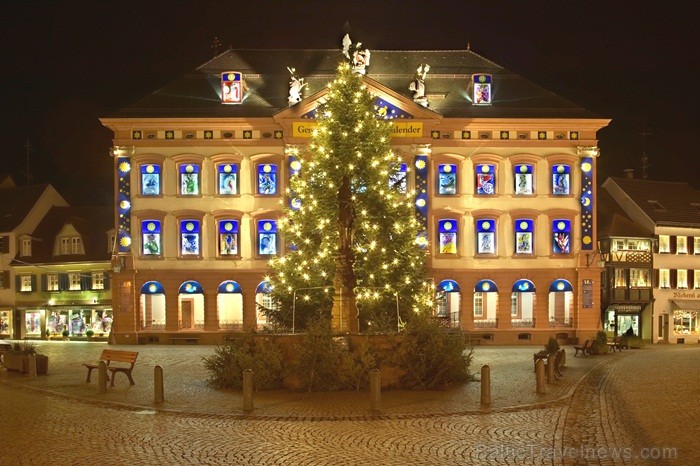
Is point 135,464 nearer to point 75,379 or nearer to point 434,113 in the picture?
point 75,379

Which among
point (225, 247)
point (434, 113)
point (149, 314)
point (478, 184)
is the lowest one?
point (149, 314)

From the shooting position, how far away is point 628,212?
5747 centimetres

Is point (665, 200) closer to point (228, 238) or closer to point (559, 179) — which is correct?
point (559, 179)

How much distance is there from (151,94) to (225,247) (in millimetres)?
9762

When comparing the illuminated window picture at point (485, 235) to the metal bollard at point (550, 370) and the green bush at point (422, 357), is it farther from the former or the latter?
the green bush at point (422, 357)

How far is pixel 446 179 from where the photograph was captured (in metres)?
46.5

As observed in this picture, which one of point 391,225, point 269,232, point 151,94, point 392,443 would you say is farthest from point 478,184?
point 392,443

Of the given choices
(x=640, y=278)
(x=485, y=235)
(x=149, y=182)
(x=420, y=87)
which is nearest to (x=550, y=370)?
(x=485, y=235)

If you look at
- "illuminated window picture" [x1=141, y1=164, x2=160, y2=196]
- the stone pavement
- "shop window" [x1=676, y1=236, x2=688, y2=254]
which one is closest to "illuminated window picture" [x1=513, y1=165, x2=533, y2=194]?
"shop window" [x1=676, y1=236, x2=688, y2=254]

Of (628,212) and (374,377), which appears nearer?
(374,377)

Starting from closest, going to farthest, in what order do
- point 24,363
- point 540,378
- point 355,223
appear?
point 540,378, point 24,363, point 355,223

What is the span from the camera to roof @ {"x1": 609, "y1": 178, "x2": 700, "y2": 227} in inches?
2199

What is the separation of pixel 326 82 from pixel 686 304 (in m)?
27.9

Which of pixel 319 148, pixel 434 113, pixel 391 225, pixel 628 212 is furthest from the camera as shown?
pixel 628 212
